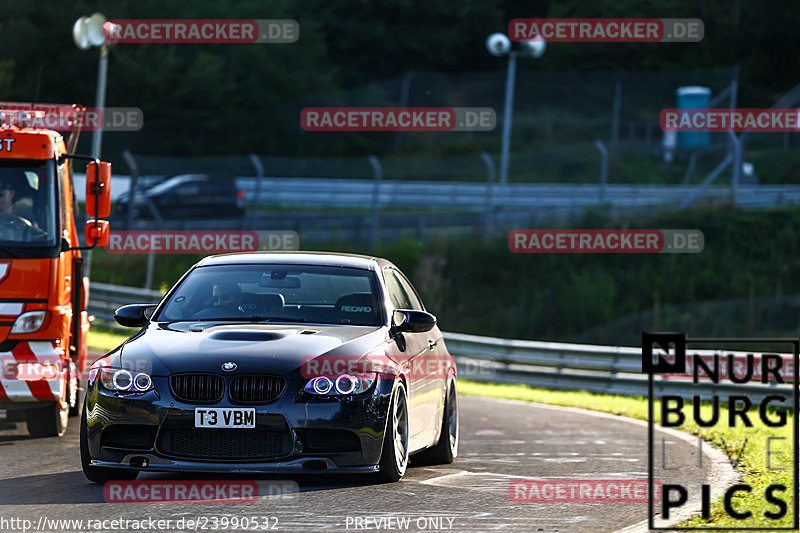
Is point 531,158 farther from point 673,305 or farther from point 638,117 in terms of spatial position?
point 673,305

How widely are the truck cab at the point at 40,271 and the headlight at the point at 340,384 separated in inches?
152

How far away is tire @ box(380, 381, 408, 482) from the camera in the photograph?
8.64 metres

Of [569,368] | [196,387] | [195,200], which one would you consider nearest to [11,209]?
[196,387]

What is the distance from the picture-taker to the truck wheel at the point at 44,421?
1193 centimetres

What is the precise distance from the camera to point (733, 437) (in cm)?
1274

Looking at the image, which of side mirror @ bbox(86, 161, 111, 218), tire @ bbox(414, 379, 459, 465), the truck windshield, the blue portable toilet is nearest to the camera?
tire @ bbox(414, 379, 459, 465)

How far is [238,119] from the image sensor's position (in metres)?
55.8

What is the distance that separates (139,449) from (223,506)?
0.84 meters

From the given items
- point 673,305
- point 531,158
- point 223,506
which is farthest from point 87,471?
point 531,158

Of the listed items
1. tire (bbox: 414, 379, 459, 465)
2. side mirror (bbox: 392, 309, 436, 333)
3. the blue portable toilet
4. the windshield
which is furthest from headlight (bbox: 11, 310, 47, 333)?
the blue portable toilet

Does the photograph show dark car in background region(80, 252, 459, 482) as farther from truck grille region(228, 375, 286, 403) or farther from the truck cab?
the truck cab

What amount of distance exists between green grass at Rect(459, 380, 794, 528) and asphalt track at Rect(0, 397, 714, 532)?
0.38 m

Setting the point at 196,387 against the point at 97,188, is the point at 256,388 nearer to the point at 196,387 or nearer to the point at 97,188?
the point at 196,387

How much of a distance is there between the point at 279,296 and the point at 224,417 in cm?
159
